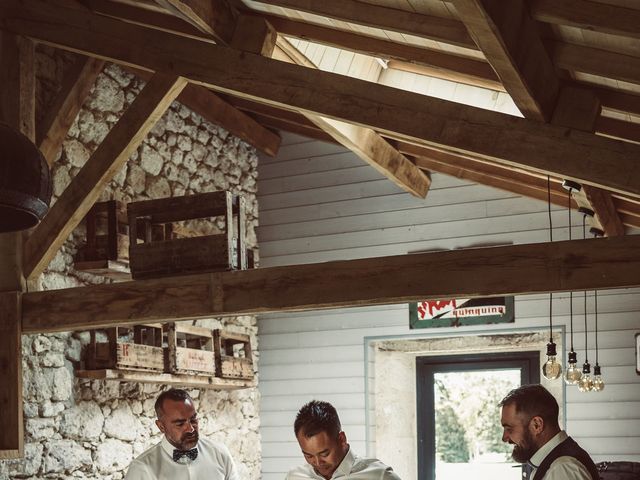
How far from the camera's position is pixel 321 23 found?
16.4ft

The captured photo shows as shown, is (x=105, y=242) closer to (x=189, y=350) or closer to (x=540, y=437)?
(x=189, y=350)

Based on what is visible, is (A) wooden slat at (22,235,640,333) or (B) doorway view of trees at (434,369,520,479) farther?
(B) doorway view of trees at (434,369,520,479)

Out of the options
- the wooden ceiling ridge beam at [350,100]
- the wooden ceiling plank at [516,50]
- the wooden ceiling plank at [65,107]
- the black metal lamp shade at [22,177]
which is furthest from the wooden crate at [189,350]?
the wooden ceiling plank at [516,50]

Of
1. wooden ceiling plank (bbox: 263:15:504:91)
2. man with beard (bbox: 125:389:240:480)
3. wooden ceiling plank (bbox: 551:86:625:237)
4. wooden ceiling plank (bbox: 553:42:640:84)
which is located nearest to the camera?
wooden ceiling plank (bbox: 553:42:640:84)

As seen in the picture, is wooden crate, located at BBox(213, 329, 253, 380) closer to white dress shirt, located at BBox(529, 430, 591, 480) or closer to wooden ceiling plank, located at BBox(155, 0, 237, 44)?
wooden ceiling plank, located at BBox(155, 0, 237, 44)

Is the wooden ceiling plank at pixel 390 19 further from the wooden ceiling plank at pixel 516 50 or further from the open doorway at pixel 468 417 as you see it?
the open doorway at pixel 468 417

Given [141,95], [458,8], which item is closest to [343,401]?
[141,95]

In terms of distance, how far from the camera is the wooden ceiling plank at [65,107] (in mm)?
6027

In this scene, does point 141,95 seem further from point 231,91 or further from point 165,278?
point 165,278

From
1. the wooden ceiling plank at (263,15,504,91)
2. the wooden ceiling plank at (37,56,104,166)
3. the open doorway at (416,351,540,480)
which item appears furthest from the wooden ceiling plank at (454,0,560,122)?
the open doorway at (416,351,540,480)

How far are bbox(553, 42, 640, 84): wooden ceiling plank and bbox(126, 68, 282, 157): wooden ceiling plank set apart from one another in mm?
3836

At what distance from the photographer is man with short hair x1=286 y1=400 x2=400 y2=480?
345 cm

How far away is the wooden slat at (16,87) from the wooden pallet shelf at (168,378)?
5.18 feet

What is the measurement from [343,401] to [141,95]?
3.65m
